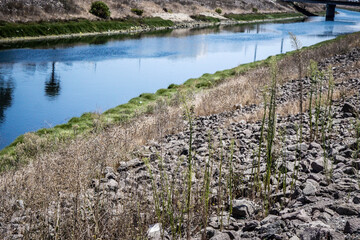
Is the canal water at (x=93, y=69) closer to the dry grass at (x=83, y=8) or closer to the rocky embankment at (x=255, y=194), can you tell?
the dry grass at (x=83, y=8)

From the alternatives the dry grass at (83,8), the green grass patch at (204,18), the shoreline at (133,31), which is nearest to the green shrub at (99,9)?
the dry grass at (83,8)

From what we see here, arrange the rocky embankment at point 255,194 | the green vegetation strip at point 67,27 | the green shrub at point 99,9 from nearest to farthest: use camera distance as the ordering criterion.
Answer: the rocky embankment at point 255,194, the green vegetation strip at point 67,27, the green shrub at point 99,9

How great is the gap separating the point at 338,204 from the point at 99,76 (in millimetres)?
22608

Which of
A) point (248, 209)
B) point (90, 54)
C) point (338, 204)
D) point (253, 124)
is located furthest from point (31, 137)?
point (90, 54)

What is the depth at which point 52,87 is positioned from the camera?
22.8 m

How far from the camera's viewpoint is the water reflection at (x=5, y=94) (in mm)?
18770

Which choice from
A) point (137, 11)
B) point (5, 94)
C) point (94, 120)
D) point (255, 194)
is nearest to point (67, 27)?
point (137, 11)

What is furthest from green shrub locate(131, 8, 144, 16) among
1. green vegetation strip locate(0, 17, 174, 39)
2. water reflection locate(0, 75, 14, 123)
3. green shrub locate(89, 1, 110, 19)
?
water reflection locate(0, 75, 14, 123)

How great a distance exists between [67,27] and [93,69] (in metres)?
17.6

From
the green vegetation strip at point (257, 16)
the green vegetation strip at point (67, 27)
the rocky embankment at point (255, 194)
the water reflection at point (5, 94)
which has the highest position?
the green vegetation strip at point (257, 16)

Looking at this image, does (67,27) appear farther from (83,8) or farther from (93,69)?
(93,69)

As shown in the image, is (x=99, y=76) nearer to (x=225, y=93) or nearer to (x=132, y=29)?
(x=225, y=93)

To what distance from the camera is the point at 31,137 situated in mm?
12773

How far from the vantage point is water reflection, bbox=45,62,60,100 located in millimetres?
21403
